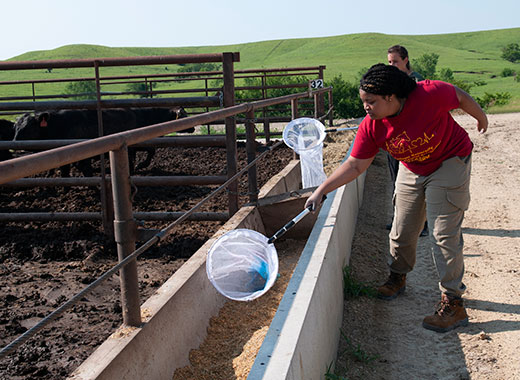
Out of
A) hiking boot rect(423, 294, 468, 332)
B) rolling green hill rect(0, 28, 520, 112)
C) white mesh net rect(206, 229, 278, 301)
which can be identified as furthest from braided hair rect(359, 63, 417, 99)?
rolling green hill rect(0, 28, 520, 112)

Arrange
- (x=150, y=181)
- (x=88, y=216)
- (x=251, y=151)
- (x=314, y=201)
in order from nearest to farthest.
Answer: (x=314, y=201) < (x=251, y=151) < (x=150, y=181) < (x=88, y=216)

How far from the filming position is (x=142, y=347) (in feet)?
8.73

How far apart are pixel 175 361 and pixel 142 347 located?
0.38m

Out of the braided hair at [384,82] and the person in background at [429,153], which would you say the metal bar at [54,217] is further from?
the braided hair at [384,82]

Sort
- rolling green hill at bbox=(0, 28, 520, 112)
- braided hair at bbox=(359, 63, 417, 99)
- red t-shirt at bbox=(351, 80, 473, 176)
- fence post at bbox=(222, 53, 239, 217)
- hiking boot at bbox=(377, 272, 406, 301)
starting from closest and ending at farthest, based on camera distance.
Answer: braided hair at bbox=(359, 63, 417, 99)
red t-shirt at bbox=(351, 80, 473, 176)
hiking boot at bbox=(377, 272, 406, 301)
fence post at bbox=(222, 53, 239, 217)
rolling green hill at bbox=(0, 28, 520, 112)

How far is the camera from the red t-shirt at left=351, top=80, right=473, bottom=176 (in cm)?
346

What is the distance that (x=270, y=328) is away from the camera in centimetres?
252

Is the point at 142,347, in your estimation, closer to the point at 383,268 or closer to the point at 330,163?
the point at 383,268

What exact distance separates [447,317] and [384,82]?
61.7 inches

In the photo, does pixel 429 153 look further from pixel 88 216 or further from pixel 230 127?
pixel 88 216

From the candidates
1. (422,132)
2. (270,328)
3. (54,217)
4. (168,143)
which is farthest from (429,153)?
(54,217)

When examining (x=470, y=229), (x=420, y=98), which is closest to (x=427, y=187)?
(x=420, y=98)

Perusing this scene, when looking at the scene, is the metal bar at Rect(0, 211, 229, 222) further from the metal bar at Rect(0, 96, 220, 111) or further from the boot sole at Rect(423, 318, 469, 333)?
the boot sole at Rect(423, 318, 469, 333)

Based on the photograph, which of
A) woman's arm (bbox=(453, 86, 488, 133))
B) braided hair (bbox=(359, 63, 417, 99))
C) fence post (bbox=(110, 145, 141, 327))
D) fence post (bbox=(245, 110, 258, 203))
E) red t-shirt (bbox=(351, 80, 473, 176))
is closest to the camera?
fence post (bbox=(110, 145, 141, 327))
